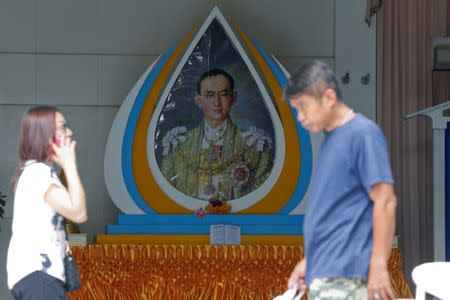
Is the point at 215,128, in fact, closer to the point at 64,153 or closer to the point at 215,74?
the point at 215,74

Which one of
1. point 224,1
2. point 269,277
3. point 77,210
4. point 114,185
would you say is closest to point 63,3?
point 224,1

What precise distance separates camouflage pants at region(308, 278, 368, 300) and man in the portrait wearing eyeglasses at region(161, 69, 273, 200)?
16.6ft

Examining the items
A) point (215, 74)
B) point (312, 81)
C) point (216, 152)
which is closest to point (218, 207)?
point (216, 152)

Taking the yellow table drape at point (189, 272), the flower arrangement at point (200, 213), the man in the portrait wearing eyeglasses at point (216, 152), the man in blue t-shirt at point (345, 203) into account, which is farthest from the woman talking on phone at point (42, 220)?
the man in the portrait wearing eyeglasses at point (216, 152)

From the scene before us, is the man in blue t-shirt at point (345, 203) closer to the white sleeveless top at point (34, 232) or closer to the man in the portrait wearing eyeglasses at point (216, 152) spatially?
the white sleeveless top at point (34, 232)

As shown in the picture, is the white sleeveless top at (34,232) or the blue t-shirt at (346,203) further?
the white sleeveless top at (34,232)

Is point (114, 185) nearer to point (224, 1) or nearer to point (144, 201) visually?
point (144, 201)

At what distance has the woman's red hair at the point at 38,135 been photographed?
334 centimetres

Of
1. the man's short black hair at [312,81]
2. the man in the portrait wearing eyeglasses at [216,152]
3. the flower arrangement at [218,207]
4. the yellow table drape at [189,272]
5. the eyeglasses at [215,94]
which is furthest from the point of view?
the eyeglasses at [215,94]

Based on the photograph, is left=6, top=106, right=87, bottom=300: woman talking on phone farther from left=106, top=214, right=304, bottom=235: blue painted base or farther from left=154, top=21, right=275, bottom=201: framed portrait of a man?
left=154, top=21, right=275, bottom=201: framed portrait of a man

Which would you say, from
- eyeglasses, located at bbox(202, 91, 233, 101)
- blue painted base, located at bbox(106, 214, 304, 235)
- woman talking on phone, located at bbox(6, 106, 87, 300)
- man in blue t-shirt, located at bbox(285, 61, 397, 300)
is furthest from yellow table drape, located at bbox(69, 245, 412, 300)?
man in blue t-shirt, located at bbox(285, 61, 397, 300)

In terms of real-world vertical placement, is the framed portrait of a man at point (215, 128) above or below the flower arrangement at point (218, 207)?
above

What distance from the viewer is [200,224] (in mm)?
7500

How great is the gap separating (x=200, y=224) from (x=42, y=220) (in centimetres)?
426
